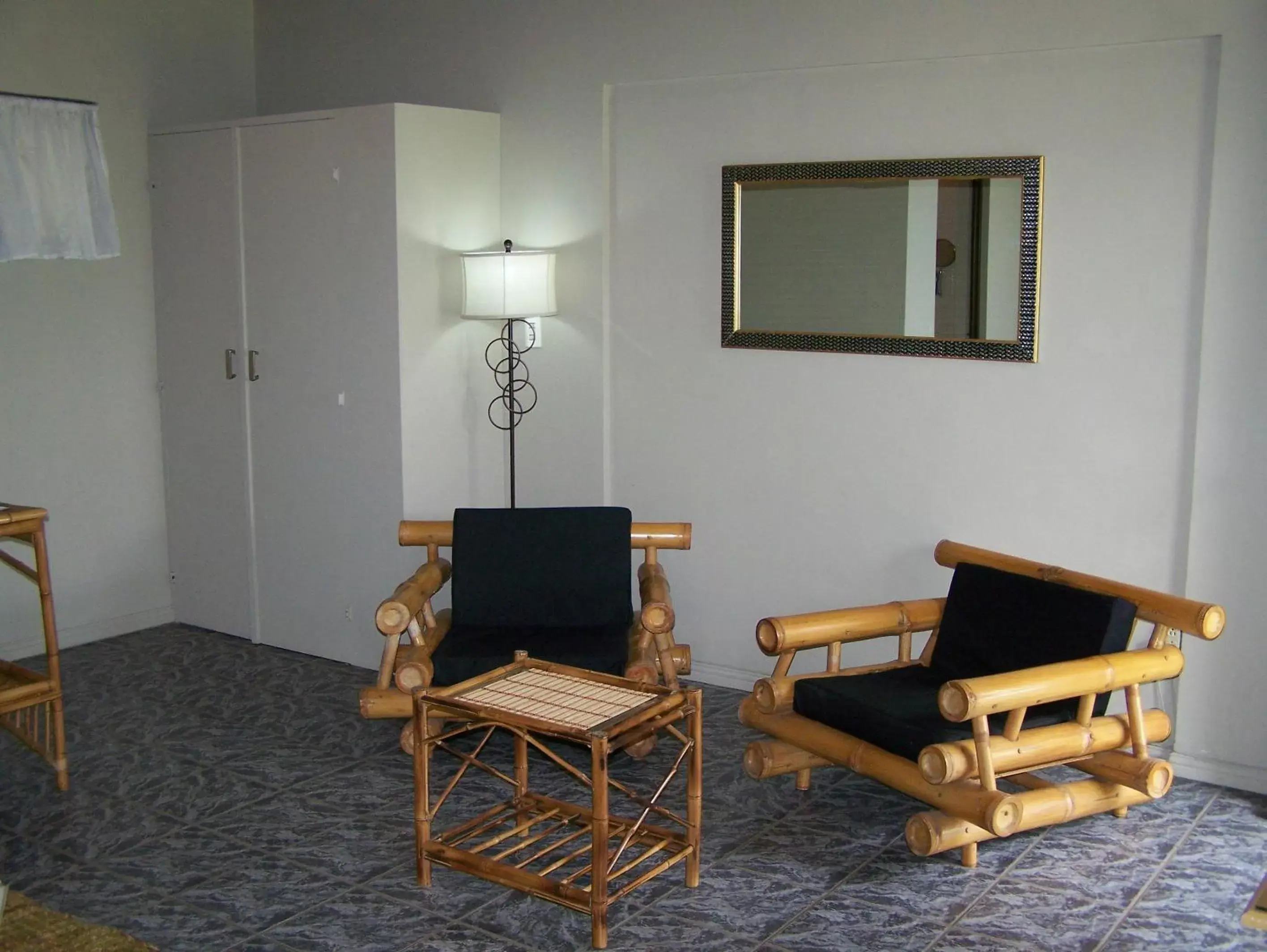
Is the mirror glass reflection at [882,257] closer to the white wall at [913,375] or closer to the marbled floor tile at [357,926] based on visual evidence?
the white wall at [913,375]

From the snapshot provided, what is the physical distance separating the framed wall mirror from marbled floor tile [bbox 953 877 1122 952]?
162 centimetres

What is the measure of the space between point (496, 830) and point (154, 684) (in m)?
1.89

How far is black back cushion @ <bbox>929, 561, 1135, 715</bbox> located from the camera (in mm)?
3553

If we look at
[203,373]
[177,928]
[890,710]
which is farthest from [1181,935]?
[203,373]

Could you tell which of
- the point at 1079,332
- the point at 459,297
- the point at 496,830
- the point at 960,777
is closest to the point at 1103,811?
the point at 960,777

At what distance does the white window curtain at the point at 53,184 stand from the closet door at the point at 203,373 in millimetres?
258

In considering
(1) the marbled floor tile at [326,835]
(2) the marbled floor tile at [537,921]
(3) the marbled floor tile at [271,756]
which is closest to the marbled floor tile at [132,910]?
(1) the marbled floor tile at [326,835]

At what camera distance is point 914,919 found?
10.3ft

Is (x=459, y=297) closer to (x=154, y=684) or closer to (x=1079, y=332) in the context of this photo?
(x=154, y=684)

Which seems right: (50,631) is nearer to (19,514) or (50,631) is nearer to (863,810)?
(19,514)

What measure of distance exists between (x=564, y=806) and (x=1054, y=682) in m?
1.30

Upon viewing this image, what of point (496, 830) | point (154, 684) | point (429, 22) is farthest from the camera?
point (429, 22)

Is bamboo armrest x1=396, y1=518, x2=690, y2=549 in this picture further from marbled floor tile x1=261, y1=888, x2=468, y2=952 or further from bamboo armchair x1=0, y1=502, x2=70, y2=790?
marbled floor tile x1=261, y1=888, x2=468, y2=952

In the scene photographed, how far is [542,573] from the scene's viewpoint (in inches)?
174
